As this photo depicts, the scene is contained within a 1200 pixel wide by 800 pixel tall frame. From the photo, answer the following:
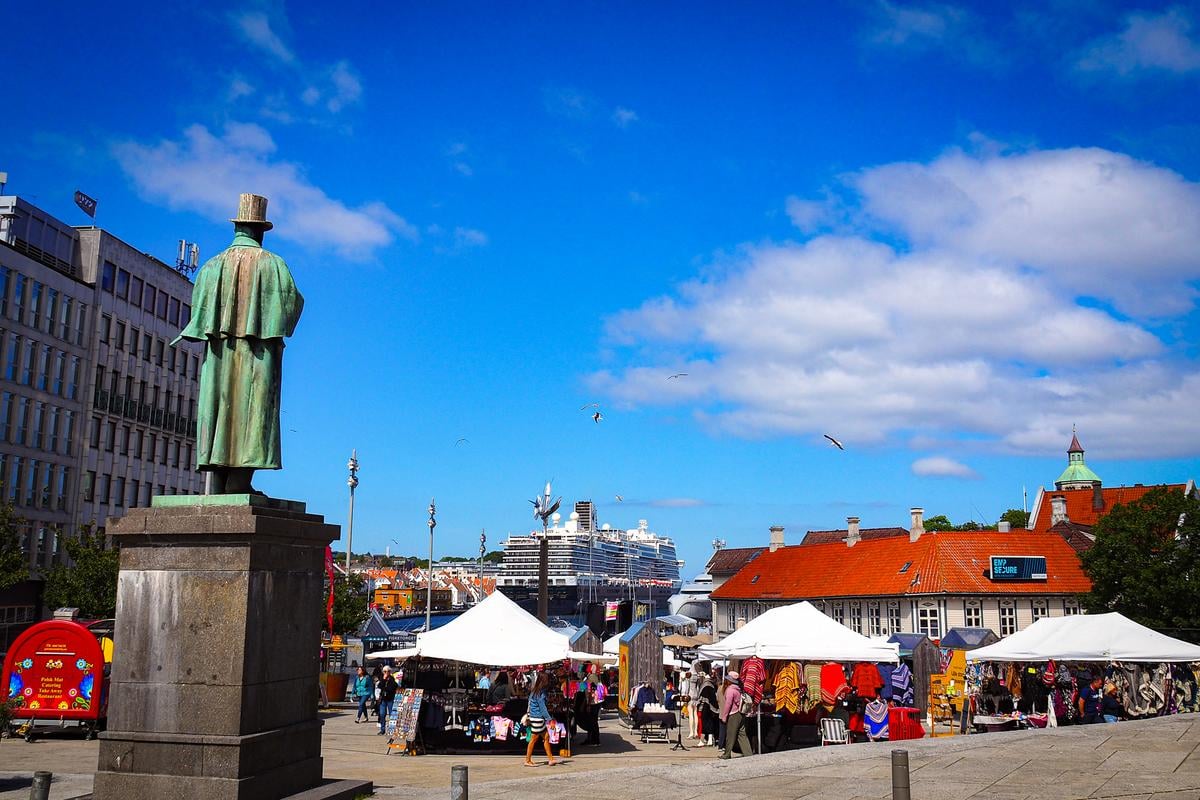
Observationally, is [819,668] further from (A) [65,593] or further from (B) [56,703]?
(A) [65,593]

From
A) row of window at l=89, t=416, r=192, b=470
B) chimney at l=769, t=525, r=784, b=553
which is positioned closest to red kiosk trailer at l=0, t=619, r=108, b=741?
row of window at l=89, t=416, r=192, b=470

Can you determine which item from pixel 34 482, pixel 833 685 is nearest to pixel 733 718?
pixel 833 685

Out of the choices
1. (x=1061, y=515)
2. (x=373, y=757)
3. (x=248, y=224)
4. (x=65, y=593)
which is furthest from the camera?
(x=1061, y=515)

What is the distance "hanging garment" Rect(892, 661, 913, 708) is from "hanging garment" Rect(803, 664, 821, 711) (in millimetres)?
3894

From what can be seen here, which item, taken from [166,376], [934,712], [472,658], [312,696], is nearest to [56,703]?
[472,658]

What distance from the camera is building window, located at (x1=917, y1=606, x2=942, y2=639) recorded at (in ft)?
200

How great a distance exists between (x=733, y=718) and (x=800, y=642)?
8.37ft

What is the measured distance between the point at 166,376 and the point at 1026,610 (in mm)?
50111

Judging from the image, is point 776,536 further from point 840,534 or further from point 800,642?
point 800,642

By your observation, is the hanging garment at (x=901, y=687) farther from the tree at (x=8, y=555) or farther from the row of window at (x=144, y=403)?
the row of window at (x=144, y=403)

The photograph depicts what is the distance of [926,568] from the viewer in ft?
205

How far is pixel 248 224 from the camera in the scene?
35.4 feet

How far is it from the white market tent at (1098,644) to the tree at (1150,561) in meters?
23.7

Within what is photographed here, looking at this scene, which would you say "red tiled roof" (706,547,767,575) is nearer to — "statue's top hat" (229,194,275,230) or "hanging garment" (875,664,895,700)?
"hanging garment" (875,664,895,700)
